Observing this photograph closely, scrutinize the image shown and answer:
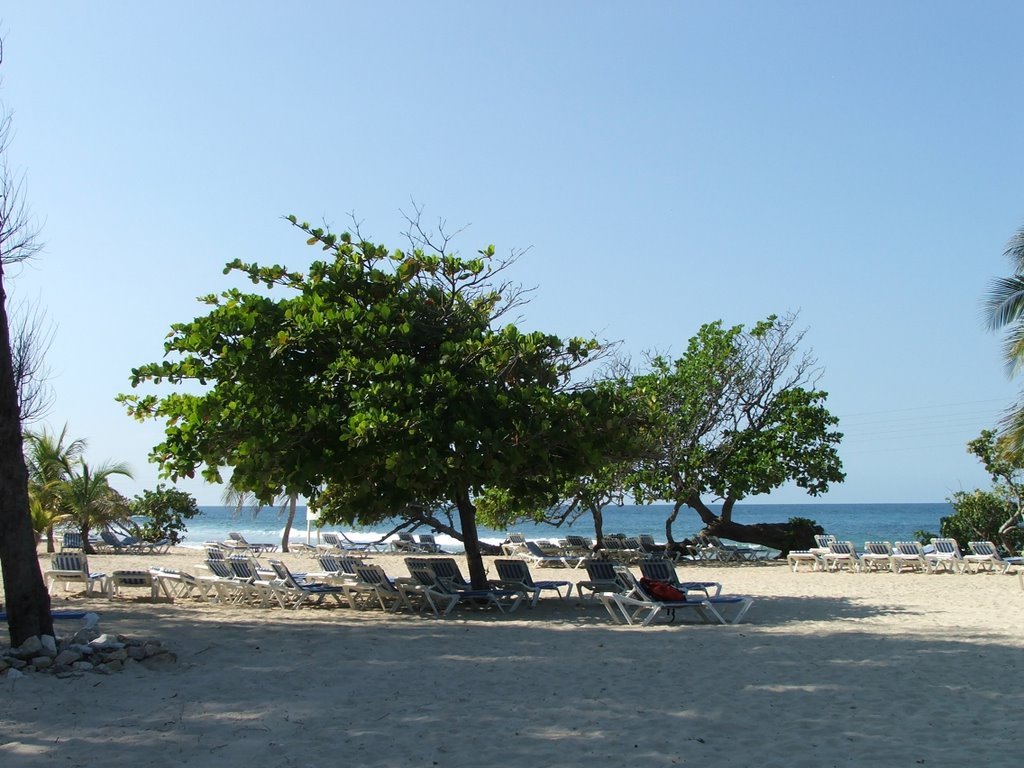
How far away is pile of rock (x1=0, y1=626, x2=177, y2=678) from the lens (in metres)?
7.69

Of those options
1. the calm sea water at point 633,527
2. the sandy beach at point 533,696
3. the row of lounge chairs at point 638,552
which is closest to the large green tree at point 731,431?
the row of lounge chairs at point 638,552

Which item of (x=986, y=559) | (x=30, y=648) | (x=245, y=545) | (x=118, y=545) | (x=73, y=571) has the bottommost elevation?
(x=986, y=559)

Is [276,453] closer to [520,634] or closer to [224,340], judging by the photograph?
[224,340]

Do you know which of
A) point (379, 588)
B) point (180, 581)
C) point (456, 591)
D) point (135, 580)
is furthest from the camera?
point (180, 581)

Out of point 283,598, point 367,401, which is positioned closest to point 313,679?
point 367,401

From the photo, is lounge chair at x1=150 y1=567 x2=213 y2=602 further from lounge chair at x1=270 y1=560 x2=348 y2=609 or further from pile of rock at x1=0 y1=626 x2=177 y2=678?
pile of rock at x1=0 y1=626 x2=177 y2=678

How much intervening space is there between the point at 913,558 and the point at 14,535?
732 inches

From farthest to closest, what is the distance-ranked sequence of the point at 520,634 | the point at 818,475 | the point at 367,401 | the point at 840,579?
the point at 818,475 < the point at 840,579 < the point at 367,401 < the point at 520,634

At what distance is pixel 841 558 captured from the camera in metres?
21.4

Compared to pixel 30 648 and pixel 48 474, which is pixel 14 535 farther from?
pixel 48 474

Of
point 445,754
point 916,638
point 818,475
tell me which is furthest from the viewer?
point 818,475

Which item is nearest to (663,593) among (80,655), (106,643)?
(106,643)

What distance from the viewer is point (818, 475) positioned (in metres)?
25.5

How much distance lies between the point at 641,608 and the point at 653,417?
278 centimetres
